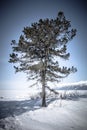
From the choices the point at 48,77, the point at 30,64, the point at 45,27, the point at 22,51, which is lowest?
the point at 48,77

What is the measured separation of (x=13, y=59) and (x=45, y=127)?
26.0 ft

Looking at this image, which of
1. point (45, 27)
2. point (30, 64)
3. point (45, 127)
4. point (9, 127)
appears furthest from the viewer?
point (30, 64)

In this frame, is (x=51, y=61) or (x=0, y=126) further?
(x=51, y=61)

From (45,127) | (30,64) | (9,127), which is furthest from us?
(30,64)

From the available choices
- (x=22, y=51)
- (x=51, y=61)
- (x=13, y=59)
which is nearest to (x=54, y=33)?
(x=51, y=61)

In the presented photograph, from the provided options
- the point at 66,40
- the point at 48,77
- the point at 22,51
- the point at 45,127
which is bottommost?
the point at 45,127

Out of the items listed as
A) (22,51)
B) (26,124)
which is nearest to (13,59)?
(22,51)

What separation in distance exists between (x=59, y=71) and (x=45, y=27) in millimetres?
4737

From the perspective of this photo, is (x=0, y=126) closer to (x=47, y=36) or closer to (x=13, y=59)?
(x=13, y=59)

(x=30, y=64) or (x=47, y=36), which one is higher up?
(x=47, y=36)

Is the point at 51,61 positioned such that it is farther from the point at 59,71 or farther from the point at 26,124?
the point at 26,124

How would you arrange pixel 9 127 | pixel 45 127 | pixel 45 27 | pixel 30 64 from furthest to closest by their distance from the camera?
pixel 30 64 → pixel 45 27 → pixel 45 127 → pixel 9 127

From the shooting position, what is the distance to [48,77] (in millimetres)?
13672

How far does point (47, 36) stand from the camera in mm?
13281
